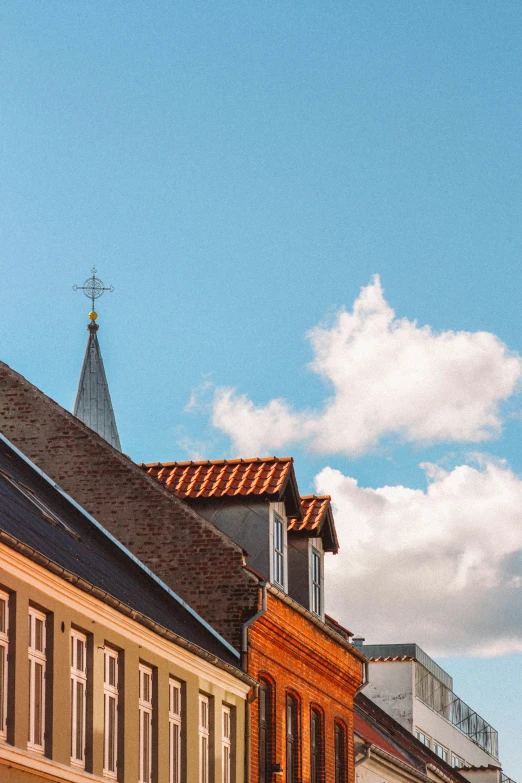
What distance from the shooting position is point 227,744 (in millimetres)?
26766

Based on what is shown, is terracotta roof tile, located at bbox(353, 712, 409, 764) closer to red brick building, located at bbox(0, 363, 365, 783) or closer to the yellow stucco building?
red brick building, located at bbox(0, 363, 365, 783)

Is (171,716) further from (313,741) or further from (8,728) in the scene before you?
(313,741)

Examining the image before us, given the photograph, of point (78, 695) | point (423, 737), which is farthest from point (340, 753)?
point (423, 737)

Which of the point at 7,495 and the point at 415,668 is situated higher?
the point at 415,668

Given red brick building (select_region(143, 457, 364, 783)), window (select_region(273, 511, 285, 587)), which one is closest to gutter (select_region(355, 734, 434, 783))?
red brick building (select_region(143, 457, 364, 783))

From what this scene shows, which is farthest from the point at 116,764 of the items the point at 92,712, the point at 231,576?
the point at 231,576

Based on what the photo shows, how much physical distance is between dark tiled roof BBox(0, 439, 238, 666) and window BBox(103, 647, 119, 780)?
2.94ft

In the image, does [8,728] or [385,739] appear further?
[385,739]

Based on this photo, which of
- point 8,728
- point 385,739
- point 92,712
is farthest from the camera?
point 385,739

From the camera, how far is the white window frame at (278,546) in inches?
1197

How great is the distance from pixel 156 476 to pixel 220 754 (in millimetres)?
7186

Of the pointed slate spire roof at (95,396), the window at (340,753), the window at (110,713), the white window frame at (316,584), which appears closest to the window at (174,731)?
the window at (110,713)

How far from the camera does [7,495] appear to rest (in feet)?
75.3

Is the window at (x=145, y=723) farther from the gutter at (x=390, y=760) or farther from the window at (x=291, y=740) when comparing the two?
the gutter at (x=390, y=760)
